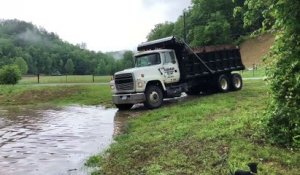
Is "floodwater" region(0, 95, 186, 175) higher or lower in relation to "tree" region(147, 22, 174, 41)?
lower

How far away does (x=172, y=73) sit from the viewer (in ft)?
60.5

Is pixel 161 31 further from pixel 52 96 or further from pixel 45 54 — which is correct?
pixel 52 96

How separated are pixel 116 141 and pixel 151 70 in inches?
292

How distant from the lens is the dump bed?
18922 mm

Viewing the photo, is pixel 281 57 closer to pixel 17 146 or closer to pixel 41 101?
pixel 17 146

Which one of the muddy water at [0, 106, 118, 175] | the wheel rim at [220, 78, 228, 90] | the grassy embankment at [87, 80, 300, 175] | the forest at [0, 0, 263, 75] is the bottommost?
the muddy water at [0, 106, 118, 175]

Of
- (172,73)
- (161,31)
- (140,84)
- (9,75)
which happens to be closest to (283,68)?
(140,84)

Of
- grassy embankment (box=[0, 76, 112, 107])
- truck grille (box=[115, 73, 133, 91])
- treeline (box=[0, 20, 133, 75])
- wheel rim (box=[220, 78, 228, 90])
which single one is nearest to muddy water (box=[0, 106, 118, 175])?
truck grille (box=[115, 73, 133, 91])

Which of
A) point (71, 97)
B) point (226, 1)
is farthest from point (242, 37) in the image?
point (71, 97)

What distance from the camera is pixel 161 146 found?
8711 mm

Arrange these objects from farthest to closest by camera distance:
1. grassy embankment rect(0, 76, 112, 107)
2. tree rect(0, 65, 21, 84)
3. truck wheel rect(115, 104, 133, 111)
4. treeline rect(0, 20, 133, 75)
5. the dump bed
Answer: treeline rect(0, 20, 133, 75) → tree rect(0, 65, 21, 84) → grassy embankment rect(0, 76, 112, 107) → the dump bed → truck wheel rect(115, 104, 133, 111)

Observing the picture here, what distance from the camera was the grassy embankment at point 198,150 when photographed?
696cm

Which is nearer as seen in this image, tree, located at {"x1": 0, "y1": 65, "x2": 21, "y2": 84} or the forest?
tree, located at {"x1": 0, "y1": 65, "x2": 21, "y2": 84}

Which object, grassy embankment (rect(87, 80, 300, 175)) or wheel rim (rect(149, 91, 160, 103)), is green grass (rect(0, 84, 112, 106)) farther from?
grassy embankment (rect(87, 80, 300, 175))
